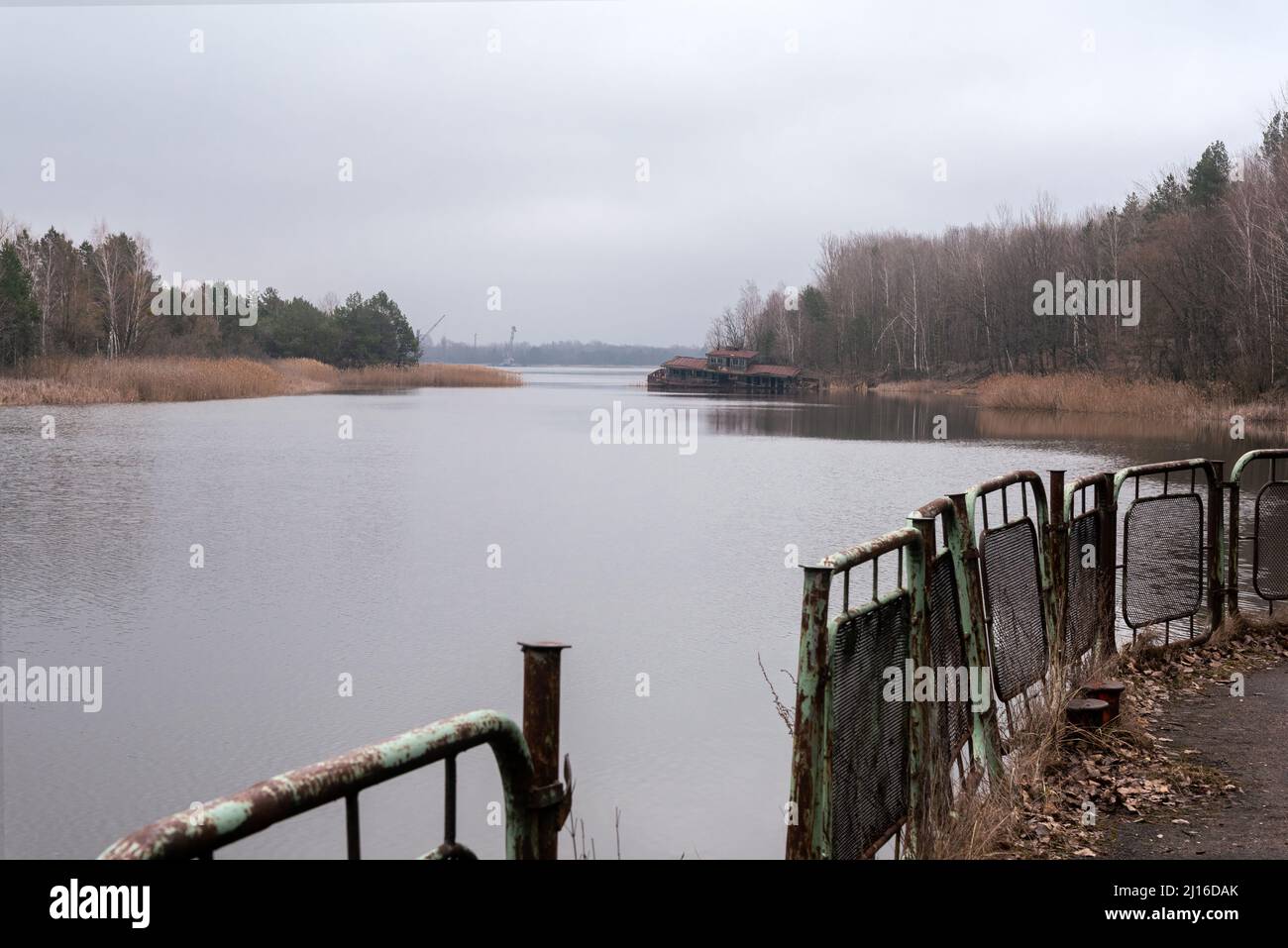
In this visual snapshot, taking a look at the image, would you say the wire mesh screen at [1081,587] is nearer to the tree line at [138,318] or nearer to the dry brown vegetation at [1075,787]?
the dry brown vegetation at [1075,787]

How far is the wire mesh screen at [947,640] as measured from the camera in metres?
5.49

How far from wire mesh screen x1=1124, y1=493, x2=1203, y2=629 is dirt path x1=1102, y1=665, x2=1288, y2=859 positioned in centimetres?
81

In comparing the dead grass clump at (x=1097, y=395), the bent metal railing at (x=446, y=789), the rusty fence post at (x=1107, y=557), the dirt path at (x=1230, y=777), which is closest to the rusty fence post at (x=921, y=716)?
the dirt path at (x=1230, y=777)

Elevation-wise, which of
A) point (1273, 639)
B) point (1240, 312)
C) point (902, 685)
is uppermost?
point (1240, 312)

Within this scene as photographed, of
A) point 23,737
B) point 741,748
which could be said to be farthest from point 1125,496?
point 23,737

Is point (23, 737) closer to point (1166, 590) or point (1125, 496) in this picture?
point (1166, 590)

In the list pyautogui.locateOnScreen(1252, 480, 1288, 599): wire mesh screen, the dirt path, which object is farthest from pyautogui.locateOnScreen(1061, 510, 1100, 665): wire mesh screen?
pyautogui.locateOnScreen(1252, 480, 1288, 599): wire mesh screen

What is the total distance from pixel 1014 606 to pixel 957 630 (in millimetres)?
1047

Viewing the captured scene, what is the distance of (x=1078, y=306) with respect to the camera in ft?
261

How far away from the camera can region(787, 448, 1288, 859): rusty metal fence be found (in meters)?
4.21

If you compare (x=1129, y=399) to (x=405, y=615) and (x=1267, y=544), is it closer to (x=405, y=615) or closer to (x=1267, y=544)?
(x=1267, y=544)

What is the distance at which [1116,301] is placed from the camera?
75.4 meters

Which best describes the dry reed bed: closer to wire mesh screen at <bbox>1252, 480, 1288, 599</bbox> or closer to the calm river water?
the calm river water
